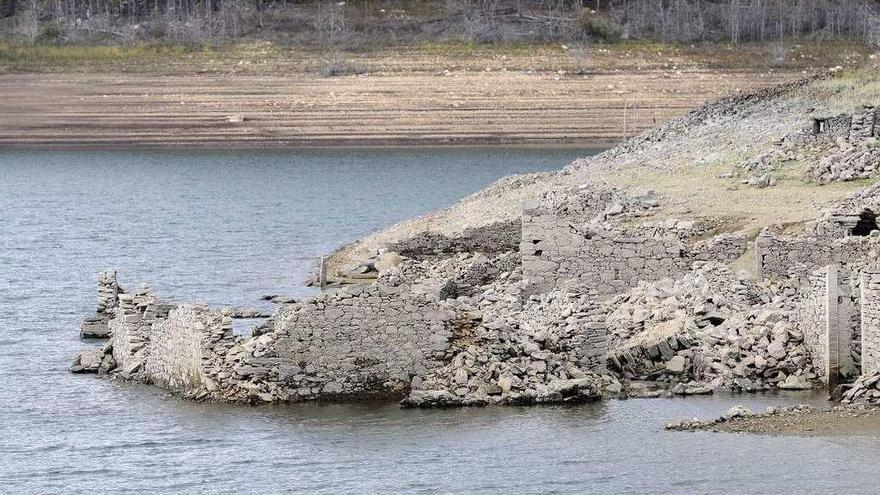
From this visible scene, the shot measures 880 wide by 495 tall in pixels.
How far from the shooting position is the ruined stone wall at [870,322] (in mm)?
25609

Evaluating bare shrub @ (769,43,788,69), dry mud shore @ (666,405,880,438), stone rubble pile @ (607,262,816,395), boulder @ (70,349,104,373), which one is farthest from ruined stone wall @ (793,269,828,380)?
bare shrub @ (769,43,788,69)

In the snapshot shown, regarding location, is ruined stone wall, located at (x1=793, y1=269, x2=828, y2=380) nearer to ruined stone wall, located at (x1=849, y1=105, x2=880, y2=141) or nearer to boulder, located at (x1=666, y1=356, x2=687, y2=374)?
boulder, located at (x1=666, y1=356, x2=687, y2=374)

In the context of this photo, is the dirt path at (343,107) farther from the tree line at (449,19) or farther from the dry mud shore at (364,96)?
the tree line at (449,19)

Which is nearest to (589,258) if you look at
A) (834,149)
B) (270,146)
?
(834,149)

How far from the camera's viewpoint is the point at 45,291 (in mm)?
45844

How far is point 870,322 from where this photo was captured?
2569 centimetres

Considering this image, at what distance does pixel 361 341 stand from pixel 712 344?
421 cm

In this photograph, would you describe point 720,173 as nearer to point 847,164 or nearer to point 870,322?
point 847,164

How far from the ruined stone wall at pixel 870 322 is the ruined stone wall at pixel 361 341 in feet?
14.8

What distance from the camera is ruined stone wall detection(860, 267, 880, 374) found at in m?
25.6

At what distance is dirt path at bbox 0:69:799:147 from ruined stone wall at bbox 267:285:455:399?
92.4 metres

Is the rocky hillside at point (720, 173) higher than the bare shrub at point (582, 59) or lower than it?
higher

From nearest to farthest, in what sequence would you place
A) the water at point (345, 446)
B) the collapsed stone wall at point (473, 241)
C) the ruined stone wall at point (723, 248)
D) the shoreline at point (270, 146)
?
the water at point (345, 446) < the ruined stone wall at point (723, 248) < the collapsed stone wall at point (473, 241) < the shoreline at point (270, 146)

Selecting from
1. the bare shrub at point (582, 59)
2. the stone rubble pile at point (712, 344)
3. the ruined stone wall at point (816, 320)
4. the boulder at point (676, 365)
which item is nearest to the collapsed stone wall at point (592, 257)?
the stone rubble pile at point (712, 344)
